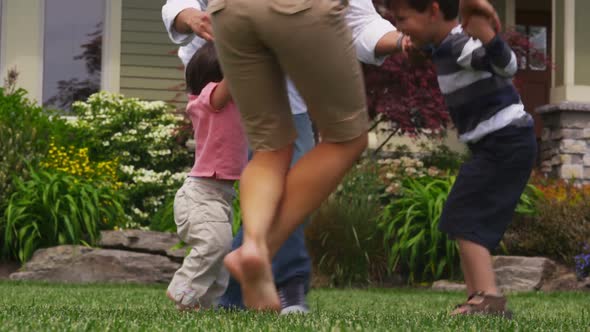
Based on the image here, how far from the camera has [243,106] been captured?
3035 mm

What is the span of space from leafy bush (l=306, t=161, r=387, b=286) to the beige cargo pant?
4.18 m

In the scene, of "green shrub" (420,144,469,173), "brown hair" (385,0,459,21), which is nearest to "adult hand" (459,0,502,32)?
"brown hair" (385,0,459,21)

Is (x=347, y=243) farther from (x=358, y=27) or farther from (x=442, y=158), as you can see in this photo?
(x=358, y=27)

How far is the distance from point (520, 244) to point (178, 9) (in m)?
6.01

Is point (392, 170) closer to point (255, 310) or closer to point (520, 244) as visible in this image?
point (520, 244)

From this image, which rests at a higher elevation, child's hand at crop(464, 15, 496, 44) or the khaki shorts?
child's hand at crop(464, 15, 496, 44)

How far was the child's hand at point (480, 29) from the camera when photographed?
3.47m

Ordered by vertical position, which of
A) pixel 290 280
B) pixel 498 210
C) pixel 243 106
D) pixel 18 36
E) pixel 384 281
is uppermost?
pixel 18 36

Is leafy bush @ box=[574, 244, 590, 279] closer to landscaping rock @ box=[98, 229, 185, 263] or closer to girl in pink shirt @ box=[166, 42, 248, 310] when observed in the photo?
landscaping rock @ box=[98, 229, 185, 263]

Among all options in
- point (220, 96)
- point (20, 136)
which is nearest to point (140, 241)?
point (20, 136)

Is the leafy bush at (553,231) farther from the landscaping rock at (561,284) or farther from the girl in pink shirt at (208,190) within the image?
the girl in pink shirt at (208,190)

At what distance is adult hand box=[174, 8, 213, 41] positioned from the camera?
3348mm

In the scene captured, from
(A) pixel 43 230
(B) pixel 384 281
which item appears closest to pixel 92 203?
(A) pixel 43 230

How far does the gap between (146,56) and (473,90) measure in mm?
9039
